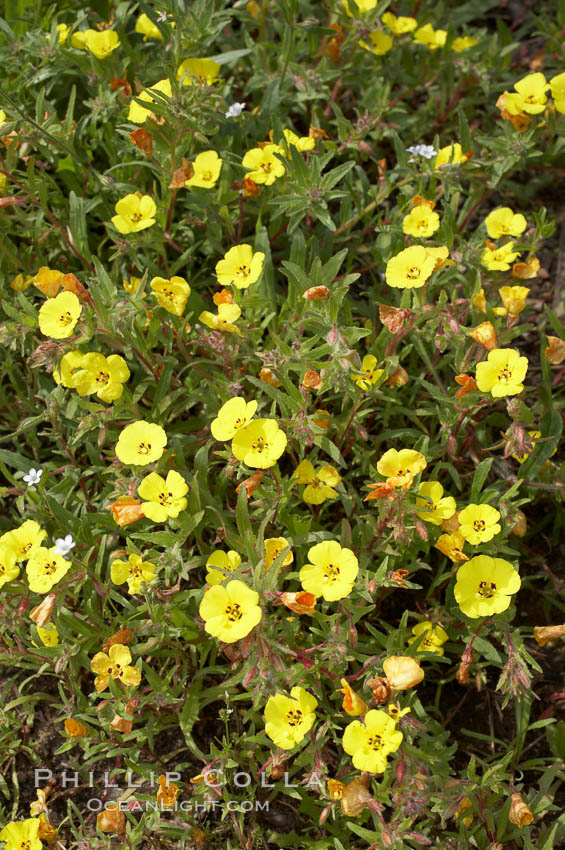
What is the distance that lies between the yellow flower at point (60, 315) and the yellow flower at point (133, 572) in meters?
0.88

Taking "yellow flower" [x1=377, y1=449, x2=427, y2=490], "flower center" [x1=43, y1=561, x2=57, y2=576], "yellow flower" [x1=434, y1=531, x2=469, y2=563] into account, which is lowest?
"yellow flower" [x1=434, y1=531, x2=469, y2=563]

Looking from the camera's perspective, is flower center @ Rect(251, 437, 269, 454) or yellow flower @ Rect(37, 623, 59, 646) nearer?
flower center @ Rect(251, 437, 269, 454)

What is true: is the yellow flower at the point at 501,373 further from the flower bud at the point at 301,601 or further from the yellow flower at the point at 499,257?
the flower bud at the point at 301,601

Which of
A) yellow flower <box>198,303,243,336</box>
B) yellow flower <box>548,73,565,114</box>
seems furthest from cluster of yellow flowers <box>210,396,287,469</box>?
yellow flower <box>548,73,565,114</box>

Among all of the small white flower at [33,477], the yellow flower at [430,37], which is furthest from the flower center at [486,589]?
the yellow flower at [430,37]

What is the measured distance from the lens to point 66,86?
156 inches

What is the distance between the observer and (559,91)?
11.5 feet

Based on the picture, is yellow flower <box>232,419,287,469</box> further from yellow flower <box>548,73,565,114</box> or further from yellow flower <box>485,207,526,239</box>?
yellow flower <box>548,73,565,114</box>

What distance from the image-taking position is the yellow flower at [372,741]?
243 cm

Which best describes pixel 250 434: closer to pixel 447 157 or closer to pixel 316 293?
pixel 316 293

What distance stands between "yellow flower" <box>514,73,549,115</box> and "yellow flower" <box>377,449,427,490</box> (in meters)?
1.84

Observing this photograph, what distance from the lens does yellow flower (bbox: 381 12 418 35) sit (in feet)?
13.4

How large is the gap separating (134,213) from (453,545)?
1934 mm

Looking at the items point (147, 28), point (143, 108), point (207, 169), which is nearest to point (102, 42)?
point (147, 28)
